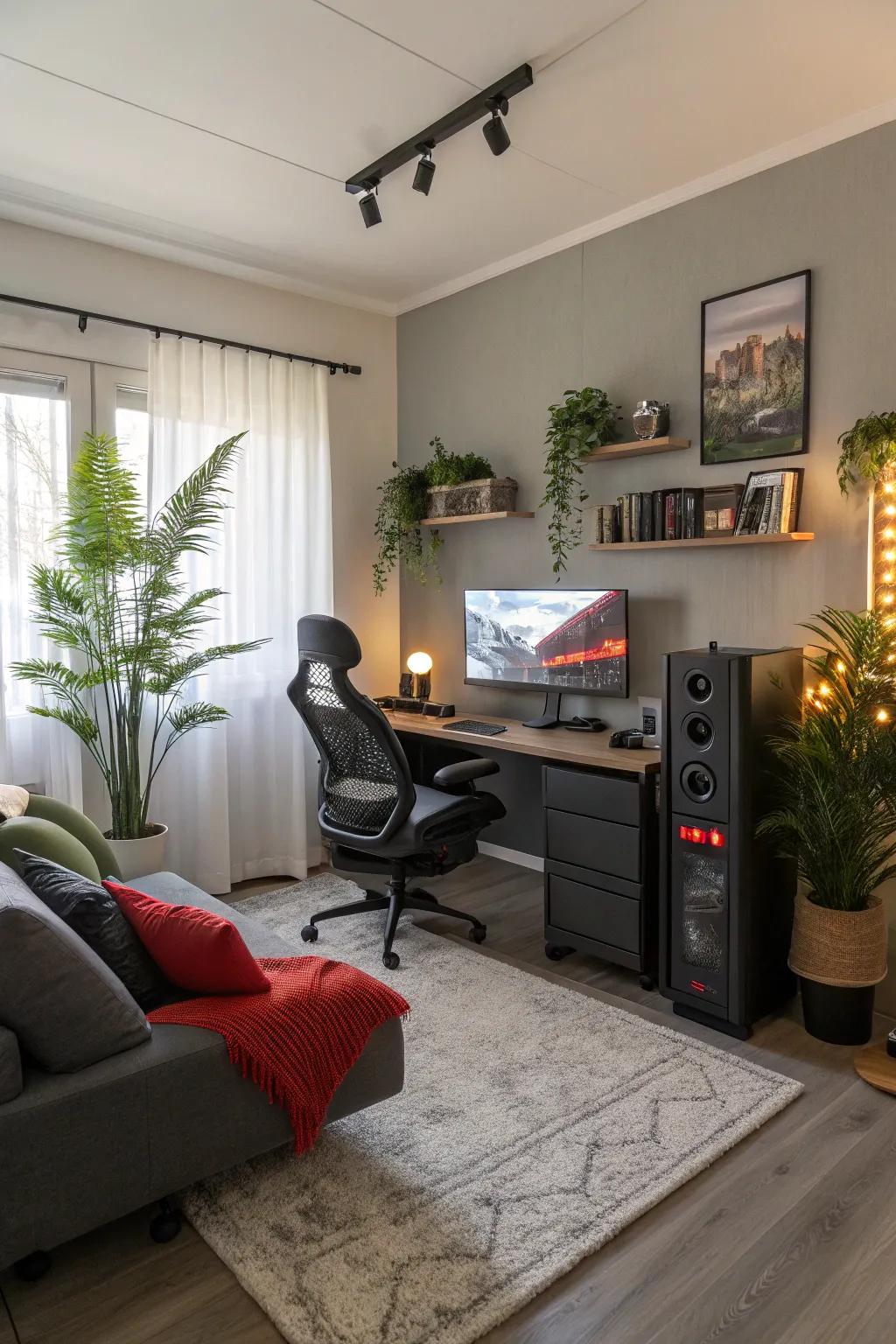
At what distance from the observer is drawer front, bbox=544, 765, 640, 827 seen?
301 centimetres

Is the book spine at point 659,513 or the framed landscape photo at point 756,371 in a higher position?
the framed landscape photo at point 756,371

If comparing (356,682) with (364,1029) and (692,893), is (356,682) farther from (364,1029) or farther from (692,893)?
(364,1029)

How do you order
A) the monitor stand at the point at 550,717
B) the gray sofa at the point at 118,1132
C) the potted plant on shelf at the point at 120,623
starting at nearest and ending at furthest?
1. the gray sofa at the point at 118,1132
2. the potted plant on shelf at the point at 120,623
3. the monitor stand at the point at 550,717

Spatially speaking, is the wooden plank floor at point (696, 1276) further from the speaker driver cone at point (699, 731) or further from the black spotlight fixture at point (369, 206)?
the black spotlight fixture at point (369, 206)

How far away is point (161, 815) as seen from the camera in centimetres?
394

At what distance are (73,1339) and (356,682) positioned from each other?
3270 mm

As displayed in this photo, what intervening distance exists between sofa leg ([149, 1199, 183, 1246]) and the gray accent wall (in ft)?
7.96

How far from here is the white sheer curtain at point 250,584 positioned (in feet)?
12.9

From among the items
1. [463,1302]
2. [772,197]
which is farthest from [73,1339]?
[772,197]

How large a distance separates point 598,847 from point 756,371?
5.71 ft

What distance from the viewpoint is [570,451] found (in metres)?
3.73

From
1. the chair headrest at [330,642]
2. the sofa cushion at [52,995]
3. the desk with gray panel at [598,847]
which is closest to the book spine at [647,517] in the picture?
the desk with gray panel at [598,847]

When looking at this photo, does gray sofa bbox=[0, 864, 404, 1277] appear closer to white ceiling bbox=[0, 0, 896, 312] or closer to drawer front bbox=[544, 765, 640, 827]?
drawer front bbox=[544, 765, 640, 827]

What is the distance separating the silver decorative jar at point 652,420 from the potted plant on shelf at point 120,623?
5.25 ft
